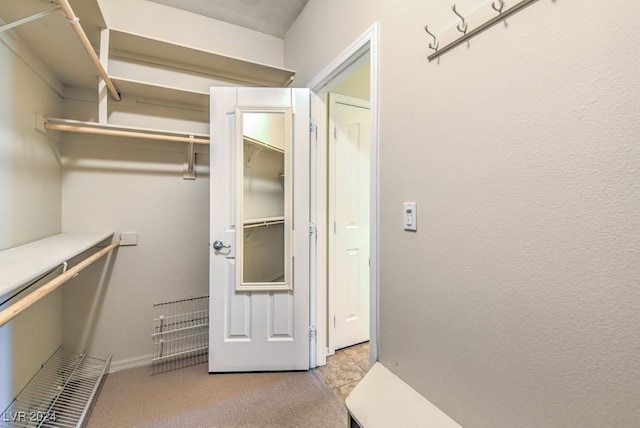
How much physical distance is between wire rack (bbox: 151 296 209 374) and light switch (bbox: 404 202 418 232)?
186 cm

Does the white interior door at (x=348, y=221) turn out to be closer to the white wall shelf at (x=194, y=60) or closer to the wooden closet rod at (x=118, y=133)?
the white wall shelf at (x=194, y=60)

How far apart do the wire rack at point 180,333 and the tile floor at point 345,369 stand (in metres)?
1.01

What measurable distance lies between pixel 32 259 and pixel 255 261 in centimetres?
117

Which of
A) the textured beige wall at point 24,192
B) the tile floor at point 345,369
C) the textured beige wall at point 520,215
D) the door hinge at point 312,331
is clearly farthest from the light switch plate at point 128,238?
the textured beige wall at point 520,215

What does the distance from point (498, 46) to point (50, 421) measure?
8.60ft

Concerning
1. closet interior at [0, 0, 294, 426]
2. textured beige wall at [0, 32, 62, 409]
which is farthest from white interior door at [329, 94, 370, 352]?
textured beige wall at [0, 32, 62, 409]

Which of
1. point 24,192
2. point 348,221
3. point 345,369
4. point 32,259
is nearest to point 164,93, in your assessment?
point 24,192

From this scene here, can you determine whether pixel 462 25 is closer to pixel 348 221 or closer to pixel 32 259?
pixel 348 221

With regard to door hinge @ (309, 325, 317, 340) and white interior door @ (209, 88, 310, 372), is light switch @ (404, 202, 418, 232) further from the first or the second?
door hinge @ (309, 325, 317, 340)

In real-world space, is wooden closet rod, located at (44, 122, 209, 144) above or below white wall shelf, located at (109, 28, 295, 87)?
below

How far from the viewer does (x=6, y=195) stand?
4.29 ft

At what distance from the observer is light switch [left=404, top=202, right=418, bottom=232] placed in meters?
1.15

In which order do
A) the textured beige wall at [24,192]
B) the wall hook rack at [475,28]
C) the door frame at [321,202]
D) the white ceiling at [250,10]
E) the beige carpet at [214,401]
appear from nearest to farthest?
the wall hook rack at [475,28], the textured beige wall at [24,192], the beige carpet at [214,401], the door frame at [321,202], the white ceiling at [250,10]

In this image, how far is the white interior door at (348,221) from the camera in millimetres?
2256
